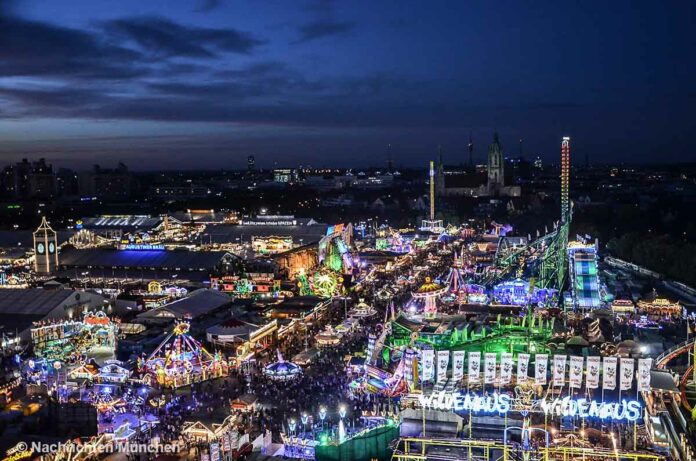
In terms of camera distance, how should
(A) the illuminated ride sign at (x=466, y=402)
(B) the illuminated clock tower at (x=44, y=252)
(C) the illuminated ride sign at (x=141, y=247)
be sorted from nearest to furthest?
(A) the illuminated ride sign at (x=466, y=402) < (B) the illuminated clock tower at (x=44, y=252) < (C) the illuminated ride sign at (x=141, y=247)

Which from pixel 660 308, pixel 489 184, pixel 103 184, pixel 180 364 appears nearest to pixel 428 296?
pixel 180 364

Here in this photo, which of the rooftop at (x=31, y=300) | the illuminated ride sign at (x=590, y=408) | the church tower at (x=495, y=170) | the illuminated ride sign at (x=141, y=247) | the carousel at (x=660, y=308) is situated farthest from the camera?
the church tower at (x=495, y=170)

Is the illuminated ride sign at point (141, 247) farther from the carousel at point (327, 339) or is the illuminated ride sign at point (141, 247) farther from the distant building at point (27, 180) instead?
the distant building at point (27, 180)

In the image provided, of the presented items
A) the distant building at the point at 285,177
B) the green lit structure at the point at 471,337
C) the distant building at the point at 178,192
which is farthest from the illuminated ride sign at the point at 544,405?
the distant building at the point at 285,177

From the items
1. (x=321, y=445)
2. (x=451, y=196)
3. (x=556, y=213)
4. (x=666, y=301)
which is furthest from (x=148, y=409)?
(x=451, y=196)

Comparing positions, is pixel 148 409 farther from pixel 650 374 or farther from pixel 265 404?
pixel 650 374

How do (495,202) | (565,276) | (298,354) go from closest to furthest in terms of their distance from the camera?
(298,354) < (565,276) < (495,202)

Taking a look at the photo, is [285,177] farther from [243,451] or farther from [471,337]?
[243,451]
